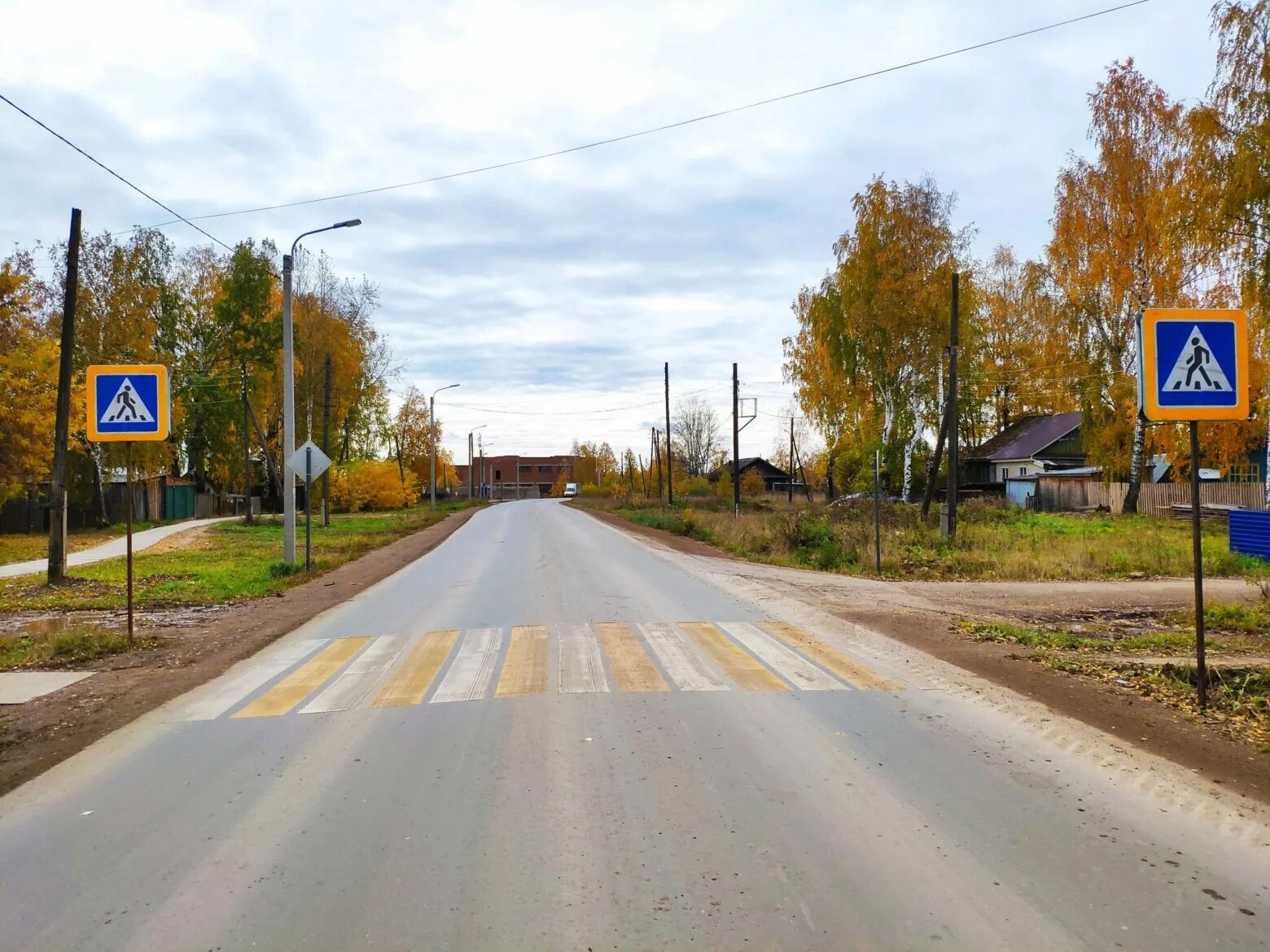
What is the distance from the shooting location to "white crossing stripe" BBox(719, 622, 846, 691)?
7.68m

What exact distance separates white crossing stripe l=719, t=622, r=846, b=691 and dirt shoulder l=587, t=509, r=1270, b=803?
148cm

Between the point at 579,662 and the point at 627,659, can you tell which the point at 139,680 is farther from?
the point at 627,659

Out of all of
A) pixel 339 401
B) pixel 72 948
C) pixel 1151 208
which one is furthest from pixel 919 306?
pixel 72 948

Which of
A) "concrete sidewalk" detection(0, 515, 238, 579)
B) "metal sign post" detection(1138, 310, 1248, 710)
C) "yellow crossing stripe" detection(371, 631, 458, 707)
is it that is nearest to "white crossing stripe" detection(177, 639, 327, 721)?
"yellow crossing stripe" detection(371, 631, 458, 707)

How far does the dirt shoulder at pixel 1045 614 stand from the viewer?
5.80 meters

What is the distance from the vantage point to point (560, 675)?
8047mm

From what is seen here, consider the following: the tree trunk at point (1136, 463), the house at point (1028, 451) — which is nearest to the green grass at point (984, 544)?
the tree trunk at point (1136, 463)

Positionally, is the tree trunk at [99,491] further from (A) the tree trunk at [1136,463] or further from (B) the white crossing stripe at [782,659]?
(A) the tree trunk at [1136,463]

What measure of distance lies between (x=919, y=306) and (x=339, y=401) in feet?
111

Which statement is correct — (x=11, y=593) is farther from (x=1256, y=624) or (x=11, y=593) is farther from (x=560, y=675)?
(x=1256, y=624)

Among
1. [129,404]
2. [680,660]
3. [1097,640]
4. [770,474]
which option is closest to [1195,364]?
[1097,640]

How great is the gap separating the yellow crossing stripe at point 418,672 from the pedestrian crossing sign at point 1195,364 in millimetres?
6194

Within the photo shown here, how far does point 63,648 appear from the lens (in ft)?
30.8

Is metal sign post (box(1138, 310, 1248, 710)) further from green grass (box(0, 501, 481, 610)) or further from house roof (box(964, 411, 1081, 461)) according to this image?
house roof (box(964, 411, 1081, 461))
